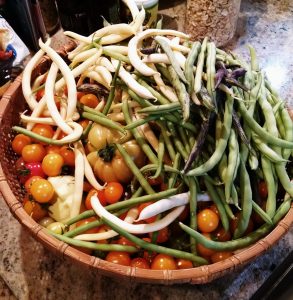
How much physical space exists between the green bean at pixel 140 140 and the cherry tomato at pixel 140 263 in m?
0.18

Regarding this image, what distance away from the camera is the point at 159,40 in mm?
785

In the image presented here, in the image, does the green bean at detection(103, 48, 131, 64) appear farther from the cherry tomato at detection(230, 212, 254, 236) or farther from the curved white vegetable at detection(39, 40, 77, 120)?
the cherry tomato at detection(230, 212, 254, 236)

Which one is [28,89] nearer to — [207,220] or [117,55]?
[117,55]

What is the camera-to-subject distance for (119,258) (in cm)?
69

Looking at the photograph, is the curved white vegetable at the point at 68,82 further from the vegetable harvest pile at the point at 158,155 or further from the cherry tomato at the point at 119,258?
the cherry tomato at the point at 119,258

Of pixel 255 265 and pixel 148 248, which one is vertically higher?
pixel 148 248

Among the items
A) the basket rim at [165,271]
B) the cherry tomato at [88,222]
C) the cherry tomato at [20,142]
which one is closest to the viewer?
the basket rim at [165,271]

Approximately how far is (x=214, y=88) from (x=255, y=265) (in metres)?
0.38

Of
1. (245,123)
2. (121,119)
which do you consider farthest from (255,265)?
(121,119)

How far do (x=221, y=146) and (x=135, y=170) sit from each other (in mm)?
168

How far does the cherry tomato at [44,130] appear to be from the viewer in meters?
0.82

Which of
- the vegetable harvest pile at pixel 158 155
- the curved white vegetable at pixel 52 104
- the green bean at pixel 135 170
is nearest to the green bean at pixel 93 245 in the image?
the vegetable harvest pile at pixel 158 155

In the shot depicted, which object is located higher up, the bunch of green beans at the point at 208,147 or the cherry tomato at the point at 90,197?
the bunch of green beans at the point at 208,147

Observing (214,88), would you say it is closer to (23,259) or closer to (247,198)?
(247,198)
